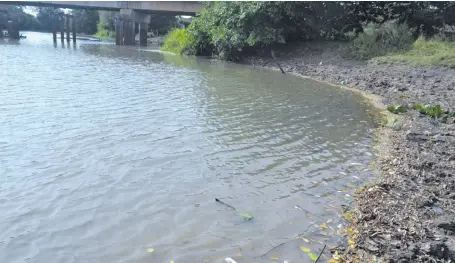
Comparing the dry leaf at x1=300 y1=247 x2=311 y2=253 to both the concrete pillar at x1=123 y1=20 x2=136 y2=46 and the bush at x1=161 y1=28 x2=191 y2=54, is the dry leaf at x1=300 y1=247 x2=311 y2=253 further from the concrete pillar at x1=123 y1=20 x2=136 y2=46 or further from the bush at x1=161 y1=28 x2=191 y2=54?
the concrete pillar at x1=123 y1=20 x2=136 y2=46

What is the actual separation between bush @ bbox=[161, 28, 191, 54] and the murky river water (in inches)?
910

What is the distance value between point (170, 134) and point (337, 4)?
24.1 metres

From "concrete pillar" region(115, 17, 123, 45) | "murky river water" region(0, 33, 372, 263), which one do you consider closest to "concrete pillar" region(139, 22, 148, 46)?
"concrete pillar" region(115, 17, 123, 45)

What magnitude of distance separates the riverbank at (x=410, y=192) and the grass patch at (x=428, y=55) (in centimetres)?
329

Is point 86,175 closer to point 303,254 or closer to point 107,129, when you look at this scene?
point 107,129

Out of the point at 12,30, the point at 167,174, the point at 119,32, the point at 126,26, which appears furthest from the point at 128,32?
the point at 167,174

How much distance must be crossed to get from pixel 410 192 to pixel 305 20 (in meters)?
25.5

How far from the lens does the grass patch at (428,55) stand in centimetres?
1805

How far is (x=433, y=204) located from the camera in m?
5.57

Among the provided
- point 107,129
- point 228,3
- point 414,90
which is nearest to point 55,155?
point 107,129

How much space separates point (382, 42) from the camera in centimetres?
2431

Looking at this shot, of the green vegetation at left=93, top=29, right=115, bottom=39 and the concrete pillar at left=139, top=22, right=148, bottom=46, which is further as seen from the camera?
the green vegetation at left=93, top=29, right=115, bottom=39

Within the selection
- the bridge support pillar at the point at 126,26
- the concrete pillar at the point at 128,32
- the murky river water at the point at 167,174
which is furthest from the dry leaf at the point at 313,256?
the concrete pillar at the point at 128,32

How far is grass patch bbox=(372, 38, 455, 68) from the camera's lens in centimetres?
1805
